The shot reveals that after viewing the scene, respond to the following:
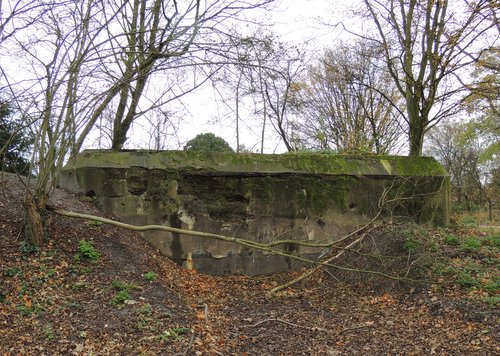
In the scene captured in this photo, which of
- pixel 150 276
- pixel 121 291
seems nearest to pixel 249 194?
pixel 150 276

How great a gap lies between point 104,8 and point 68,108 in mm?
1446

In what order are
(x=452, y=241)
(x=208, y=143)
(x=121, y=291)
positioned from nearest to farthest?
(x=121, y=291) < (x=452, y=241) < (x=208, y=143)

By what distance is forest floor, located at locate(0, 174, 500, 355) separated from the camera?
4352mm

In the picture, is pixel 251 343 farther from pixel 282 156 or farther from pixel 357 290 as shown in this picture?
pixel 282 156

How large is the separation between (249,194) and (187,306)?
2.72m

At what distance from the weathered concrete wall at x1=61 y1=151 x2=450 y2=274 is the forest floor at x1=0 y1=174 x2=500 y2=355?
477 millimetres

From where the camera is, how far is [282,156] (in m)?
7.96

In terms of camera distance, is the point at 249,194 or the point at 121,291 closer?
the point at 121,291

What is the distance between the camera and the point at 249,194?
7.70m

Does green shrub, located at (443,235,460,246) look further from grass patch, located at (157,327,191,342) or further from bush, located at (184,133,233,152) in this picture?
bush, located at (184,133,233,152)

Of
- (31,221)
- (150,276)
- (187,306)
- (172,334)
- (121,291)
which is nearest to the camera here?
(172,334)

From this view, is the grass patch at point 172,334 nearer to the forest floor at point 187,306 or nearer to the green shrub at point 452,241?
the forest floor at point 187,306

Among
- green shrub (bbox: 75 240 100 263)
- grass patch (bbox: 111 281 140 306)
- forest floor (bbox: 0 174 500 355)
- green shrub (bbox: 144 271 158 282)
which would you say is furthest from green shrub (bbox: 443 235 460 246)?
green shrub (bbox: 75 240 100 263)

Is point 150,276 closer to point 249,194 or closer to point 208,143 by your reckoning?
point 249,194
